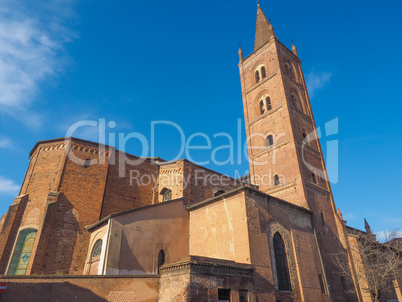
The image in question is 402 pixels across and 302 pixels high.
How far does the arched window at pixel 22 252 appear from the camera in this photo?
14.9 m

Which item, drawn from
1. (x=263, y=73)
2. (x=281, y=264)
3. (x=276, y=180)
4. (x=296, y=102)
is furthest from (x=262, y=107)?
(x=281, y=264)

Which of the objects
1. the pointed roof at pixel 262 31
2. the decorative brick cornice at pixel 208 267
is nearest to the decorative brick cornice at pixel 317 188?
the decorative brick cornice at pixel 208 267

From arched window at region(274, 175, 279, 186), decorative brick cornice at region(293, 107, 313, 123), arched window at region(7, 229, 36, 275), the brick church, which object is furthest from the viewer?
decorative brick cornice at region(293, 107, 313, 123)

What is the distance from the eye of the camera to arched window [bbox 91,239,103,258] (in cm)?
1511

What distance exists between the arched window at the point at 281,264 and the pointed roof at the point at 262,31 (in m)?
20.1

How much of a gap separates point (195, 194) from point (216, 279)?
29.3 feet

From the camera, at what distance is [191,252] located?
1595 cm

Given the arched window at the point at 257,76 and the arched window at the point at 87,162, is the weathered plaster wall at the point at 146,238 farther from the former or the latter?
Result: the arched window at the point at 257,76

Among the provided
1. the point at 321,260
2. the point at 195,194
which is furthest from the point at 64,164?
the point at 321,260

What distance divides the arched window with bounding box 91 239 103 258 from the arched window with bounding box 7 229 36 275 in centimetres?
343

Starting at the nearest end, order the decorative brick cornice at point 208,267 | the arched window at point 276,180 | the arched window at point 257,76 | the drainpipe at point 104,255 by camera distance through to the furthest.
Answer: the decorative brick cornice at point 208,267 < the drainpipe at point 104,255 < the arched window at point 276,180 < the arched window at point 257,76

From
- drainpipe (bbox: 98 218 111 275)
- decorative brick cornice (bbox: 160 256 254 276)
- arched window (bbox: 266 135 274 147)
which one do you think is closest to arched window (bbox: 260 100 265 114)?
arched window (bbox: 266 135 274 147)

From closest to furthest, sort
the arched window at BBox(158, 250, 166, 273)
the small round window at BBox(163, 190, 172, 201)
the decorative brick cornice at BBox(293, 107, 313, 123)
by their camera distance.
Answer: the arched window at BBox(158, 250, 166, 273), the small round window at BBox(163, 190, 172, 201), the decorative brick cornice at BBox(293, 107, 313, 123)

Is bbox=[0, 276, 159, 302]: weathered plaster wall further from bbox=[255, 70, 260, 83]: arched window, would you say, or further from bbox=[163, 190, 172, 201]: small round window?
bbox=[255, 70, 260, 83]: arched window
